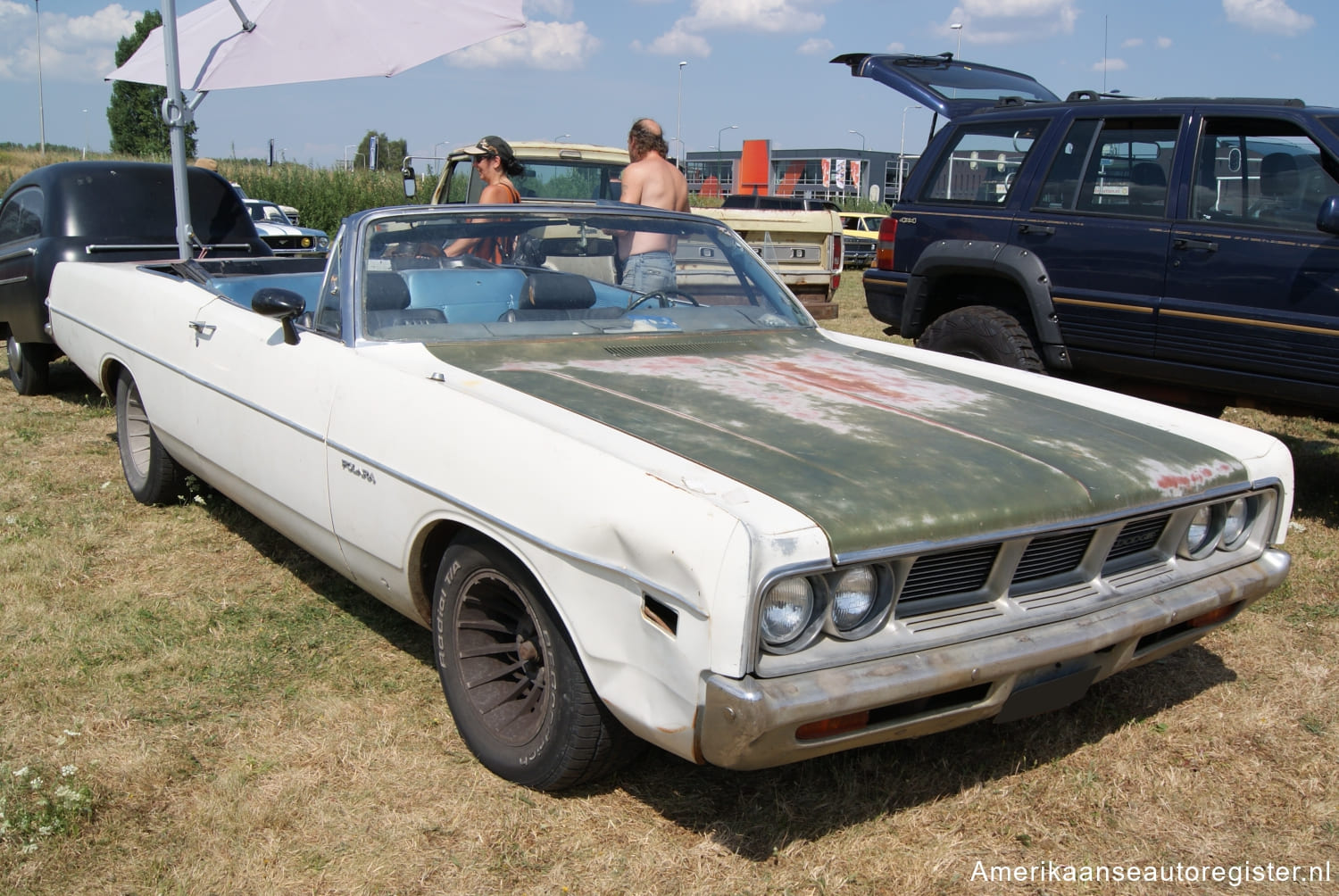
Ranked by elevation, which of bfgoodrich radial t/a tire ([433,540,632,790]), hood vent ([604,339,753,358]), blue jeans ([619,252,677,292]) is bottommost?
bfgoodrich radial t/a tire ([433,540,632,790])

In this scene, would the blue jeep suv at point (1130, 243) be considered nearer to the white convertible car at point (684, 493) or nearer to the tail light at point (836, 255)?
the white convertible car at point (684, 493)

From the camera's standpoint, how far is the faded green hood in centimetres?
240

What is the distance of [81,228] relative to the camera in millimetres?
7152

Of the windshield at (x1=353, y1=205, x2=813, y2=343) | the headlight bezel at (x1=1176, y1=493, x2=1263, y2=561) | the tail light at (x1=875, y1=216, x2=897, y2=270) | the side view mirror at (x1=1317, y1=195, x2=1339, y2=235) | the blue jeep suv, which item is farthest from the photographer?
the tail light at (x1=875, y1=216, x2=897, y2=270)

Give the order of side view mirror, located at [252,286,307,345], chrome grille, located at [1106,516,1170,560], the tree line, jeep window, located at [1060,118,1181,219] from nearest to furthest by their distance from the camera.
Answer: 1. chrome grille, located at [1106,516,1170,560]
2. side view mirror, located at [252,286,307,345]
3. jeep window, located at [1060,118,1181,219]
4. the tree line

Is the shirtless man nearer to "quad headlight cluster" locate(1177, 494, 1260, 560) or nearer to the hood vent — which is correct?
the hood vent

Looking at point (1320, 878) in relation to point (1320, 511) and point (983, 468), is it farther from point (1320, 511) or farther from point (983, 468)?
point (1320, 511)

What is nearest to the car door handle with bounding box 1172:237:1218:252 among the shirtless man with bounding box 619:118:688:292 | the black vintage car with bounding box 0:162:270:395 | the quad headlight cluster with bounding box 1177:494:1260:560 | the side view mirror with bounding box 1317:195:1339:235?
the side view mirror with bounding box 1317:195:1339:235

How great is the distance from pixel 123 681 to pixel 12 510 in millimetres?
2180

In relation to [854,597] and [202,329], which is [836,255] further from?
[854,597]

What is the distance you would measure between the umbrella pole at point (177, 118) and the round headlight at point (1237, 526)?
5.82 meters

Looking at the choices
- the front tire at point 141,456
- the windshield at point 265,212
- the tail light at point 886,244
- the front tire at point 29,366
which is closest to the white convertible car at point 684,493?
the front tire at point 141,456

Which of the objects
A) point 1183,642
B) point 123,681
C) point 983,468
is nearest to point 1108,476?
point 983,468

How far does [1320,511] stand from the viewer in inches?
218
